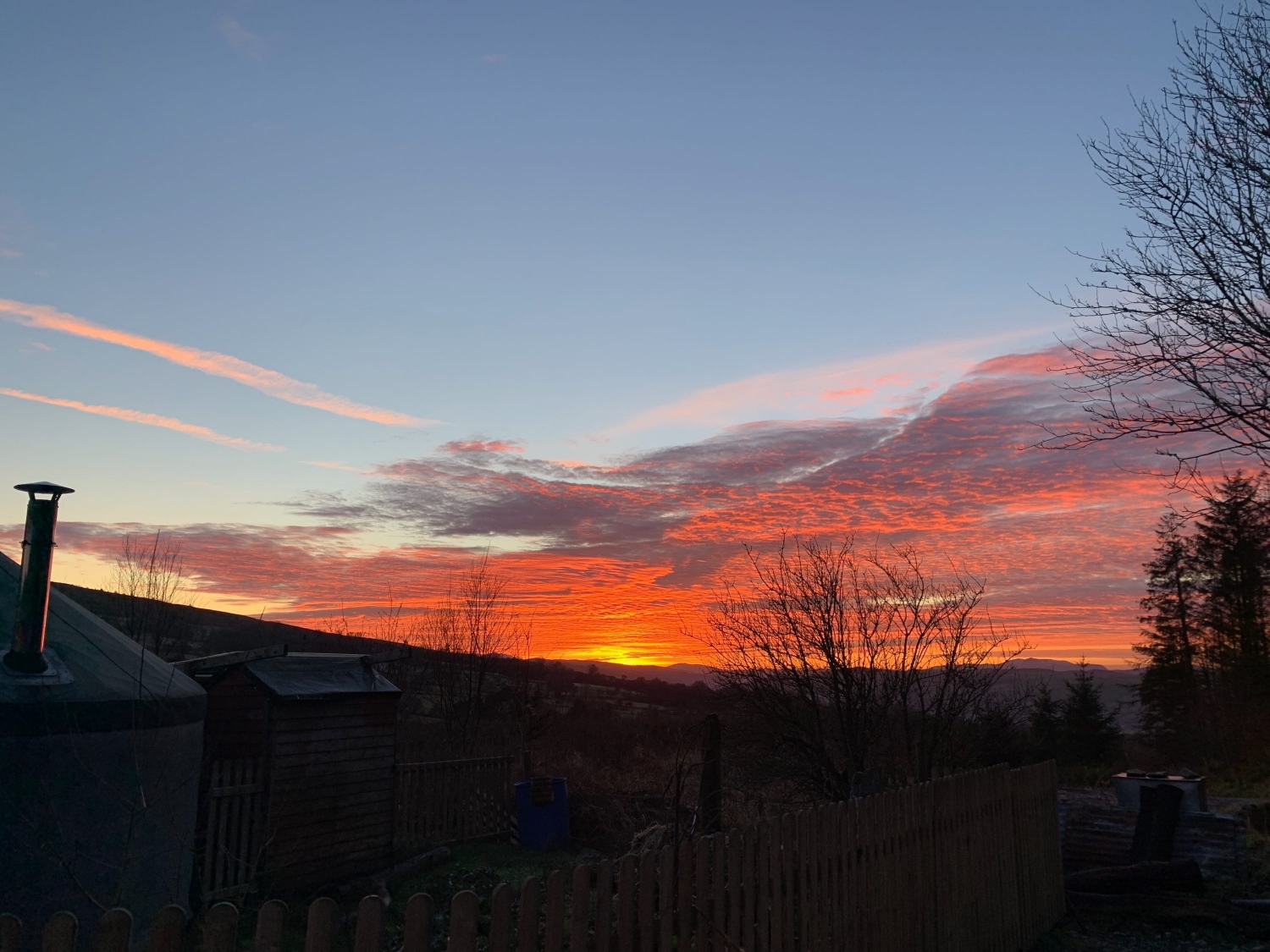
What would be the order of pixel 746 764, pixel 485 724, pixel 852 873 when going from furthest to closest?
pixel 485 724 < pixel 746 764 < pixel 852 873

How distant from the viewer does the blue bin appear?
14305mm

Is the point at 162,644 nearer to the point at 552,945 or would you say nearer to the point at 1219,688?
the point at 552,945

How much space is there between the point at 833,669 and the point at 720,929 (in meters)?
6.25

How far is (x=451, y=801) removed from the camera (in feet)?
47.7

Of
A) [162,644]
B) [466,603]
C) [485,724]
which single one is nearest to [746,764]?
[485,724]

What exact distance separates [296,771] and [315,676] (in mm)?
1396

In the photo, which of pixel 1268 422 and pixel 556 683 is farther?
pixel 556 683

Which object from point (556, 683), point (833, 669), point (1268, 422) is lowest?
point (556, 683)

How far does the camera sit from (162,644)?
76.9ft

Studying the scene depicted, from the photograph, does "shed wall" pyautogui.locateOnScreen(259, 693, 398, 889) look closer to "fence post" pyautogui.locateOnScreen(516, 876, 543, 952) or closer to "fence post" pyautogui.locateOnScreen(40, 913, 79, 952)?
"fence post" pyautogui.locateOnScreen(516, 876, 543, 952)

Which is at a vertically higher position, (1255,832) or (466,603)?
(466,603)

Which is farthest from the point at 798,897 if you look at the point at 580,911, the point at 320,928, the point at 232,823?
the point at 232,823

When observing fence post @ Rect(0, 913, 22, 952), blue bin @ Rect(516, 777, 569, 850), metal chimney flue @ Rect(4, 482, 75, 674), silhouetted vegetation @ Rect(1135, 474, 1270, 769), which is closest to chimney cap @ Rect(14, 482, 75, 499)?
metal chimney flue @ Rect(4, 482, 75, 674)

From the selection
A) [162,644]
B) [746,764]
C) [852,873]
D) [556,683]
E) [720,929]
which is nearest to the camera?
A: [720,929]
